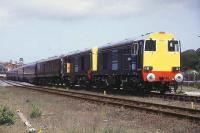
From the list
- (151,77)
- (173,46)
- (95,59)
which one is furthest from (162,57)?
(95,59)

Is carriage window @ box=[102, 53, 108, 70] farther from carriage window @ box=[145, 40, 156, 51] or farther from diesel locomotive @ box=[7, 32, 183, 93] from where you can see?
carriage window @ box=[145, 40, 156, 51]

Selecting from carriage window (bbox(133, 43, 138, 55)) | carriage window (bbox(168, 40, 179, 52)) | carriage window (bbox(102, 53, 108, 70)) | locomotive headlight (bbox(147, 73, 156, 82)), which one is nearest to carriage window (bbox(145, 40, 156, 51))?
carriage window (bbox(133, 43, 138, 55))

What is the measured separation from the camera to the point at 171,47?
2612 cm

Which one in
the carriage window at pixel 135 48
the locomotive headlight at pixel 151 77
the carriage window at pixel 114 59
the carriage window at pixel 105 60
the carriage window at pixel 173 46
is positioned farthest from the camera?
the carriage window at pixel 105 60

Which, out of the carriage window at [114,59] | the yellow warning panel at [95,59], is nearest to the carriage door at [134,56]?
the carriage window at [114,59]

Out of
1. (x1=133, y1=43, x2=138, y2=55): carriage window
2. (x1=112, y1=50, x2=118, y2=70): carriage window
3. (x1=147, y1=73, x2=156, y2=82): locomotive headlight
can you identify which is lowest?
(x1=147, y1=73, x2=156, y2=82): locomotive headlight

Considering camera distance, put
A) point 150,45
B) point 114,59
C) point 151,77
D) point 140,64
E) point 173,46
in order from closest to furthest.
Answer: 1. point 151,77
2. point 140,64
3. point 150,45
4. point 173,46
5. point 114,59

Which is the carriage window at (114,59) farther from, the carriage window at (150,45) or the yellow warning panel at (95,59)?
the yellow warning panel at (95,59)

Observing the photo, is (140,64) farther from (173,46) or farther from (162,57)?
(173,46)

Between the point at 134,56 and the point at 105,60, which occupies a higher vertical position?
the point at 134,56

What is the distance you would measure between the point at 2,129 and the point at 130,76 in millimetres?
13936

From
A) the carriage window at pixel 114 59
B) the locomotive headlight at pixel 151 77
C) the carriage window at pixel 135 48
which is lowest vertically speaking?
the locomotive headlight at pixel 151 77

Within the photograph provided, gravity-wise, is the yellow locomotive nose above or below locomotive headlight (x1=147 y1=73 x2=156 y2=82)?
above

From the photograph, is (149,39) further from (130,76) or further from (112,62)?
(112,62)
